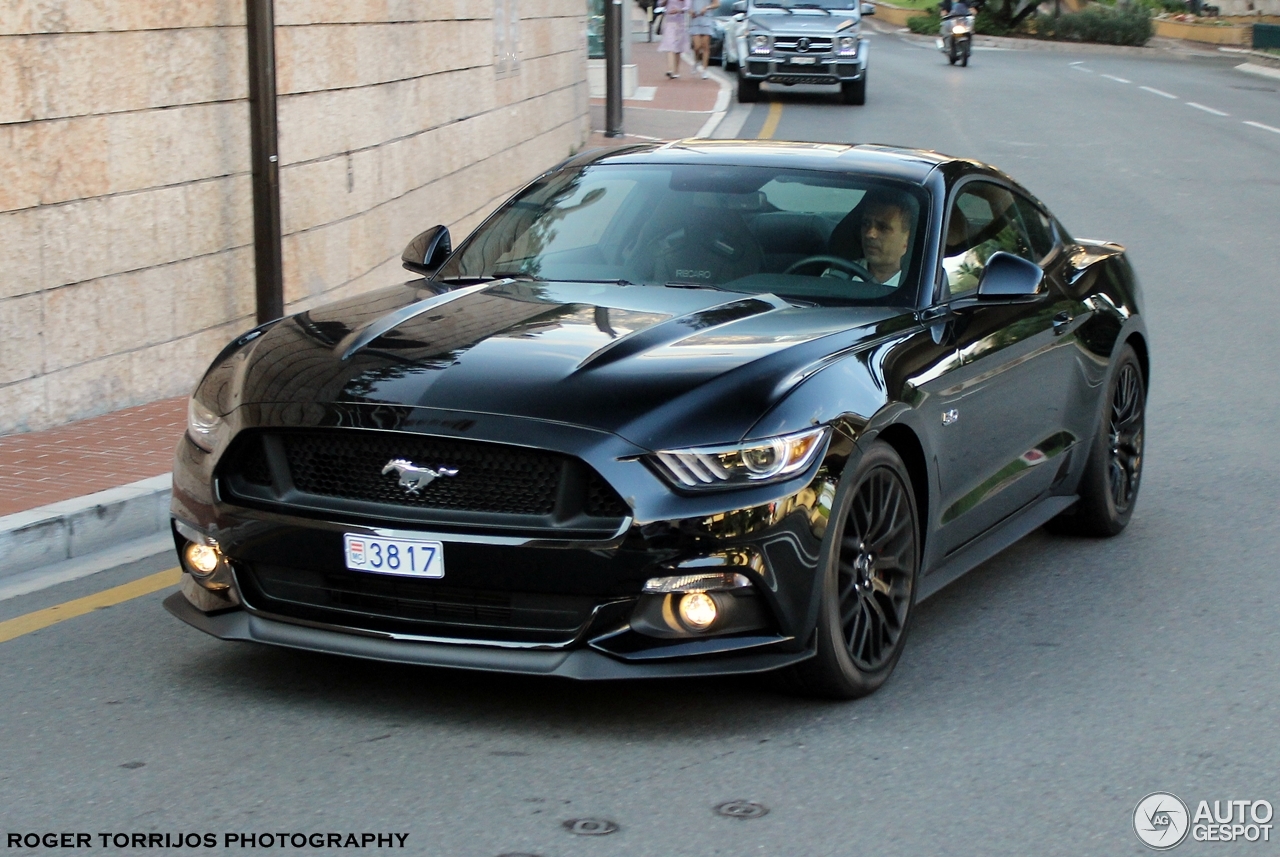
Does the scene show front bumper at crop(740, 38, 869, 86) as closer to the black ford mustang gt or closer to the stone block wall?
the stone block wall

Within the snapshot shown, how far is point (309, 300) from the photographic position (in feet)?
37.0

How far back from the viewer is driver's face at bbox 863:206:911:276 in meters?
5.85

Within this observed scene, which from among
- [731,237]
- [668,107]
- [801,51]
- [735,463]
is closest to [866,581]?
[735,463]

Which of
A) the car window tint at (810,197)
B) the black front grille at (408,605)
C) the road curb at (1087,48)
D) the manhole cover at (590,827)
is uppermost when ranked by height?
the car window tint at (810,197)

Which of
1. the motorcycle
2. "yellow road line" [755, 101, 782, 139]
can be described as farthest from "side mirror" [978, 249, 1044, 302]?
the motorcycle

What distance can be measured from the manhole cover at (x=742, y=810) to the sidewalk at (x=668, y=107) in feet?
53.6

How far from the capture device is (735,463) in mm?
4516

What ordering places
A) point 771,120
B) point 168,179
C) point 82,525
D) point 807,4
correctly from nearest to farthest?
point 82,525
point 168,179
point 771,120
point 807,4

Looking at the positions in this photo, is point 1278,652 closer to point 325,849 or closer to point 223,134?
point 325,849

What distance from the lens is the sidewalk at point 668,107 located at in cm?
2478

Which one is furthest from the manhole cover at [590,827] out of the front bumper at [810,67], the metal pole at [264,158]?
the front bumper at [810,67]

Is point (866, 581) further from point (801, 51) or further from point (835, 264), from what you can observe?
point (801, 51)

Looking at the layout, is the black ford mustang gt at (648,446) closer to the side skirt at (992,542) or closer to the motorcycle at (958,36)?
the side skirt at (992,542)

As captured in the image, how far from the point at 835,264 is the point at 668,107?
77.1 ft
